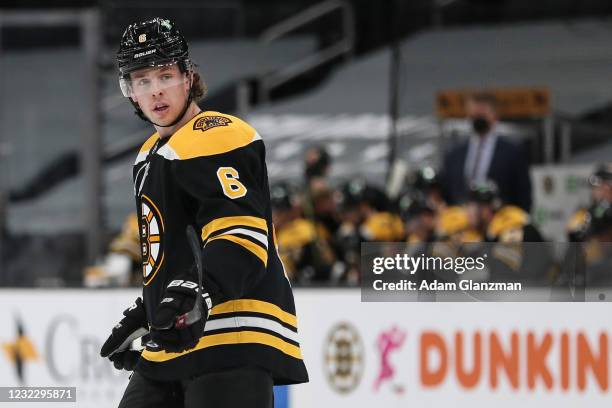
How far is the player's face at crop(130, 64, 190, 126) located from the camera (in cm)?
238

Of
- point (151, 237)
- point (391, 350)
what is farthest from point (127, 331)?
point (391, 350)

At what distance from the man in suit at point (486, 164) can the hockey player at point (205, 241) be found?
3.63 m

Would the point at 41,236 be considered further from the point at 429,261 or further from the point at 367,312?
the point at 429,261

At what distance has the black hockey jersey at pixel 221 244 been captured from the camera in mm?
2225

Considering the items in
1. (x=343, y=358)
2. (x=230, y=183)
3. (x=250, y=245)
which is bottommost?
(x=343, y=358)

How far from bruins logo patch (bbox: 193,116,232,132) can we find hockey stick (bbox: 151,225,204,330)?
20cm

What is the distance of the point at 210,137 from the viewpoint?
2.30 m

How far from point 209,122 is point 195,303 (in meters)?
0.37

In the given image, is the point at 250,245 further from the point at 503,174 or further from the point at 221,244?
the point at 503,174

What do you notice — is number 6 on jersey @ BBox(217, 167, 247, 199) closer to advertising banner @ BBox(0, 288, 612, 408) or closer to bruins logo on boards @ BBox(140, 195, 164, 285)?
bruins logo on boards @ BBox(140, 195, 164, 285)

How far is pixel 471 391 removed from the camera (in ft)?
14.4

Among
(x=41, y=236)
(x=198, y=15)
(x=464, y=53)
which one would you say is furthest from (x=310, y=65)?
(x=41, y=236)

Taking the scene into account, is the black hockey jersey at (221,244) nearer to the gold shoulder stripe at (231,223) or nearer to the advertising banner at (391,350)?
the gold shoulder stripe at (231,223)

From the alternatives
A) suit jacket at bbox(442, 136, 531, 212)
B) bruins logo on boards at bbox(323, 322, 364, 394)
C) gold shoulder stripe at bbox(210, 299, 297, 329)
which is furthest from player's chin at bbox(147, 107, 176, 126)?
suit jacket at bbox(442, 136, 531, 212)
